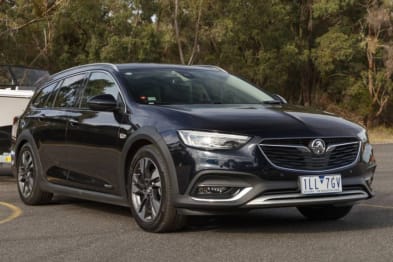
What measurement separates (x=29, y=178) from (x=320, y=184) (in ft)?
14.0

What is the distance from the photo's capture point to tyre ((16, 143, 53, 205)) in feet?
31.4

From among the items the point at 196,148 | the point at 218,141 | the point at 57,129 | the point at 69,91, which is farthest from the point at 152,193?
the point at 69,91

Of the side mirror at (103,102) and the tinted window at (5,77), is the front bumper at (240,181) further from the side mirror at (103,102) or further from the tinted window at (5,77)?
the tinted window at (5,77)

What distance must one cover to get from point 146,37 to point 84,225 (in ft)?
94.5

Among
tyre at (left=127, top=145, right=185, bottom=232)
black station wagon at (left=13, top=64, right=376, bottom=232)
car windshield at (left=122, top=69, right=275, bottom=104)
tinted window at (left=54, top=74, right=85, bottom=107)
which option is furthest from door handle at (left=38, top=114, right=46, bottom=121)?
tyre at (left=127, top=145, right=185, bottom=232)

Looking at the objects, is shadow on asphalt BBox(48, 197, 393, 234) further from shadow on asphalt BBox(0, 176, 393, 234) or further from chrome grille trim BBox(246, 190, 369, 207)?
chrome grille trim BBox(246, 190, 369, 207)

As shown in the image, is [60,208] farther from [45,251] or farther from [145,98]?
→ [45,251]

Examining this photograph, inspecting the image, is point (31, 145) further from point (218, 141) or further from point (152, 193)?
point (218, 141)

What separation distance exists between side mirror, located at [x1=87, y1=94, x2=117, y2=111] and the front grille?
1802 millimetres

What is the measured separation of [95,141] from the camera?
8.09 m

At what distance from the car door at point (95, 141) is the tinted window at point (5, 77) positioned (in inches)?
275

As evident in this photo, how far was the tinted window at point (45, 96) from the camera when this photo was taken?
9.81m

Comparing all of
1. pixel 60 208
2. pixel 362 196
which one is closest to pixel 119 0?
pixel 60 208

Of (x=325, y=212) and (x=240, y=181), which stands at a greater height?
(x=240, y=181)
